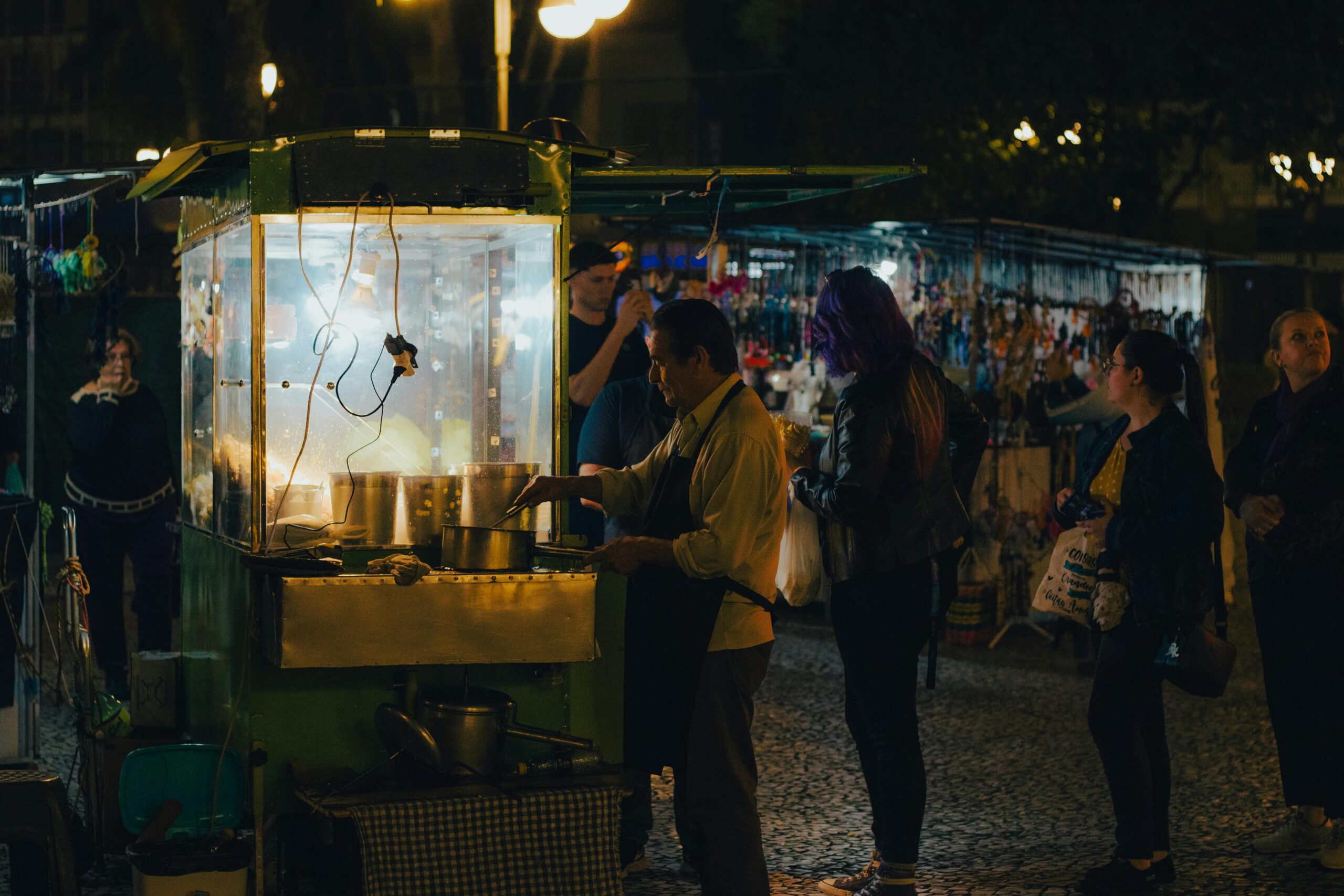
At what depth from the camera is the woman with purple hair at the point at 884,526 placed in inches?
172

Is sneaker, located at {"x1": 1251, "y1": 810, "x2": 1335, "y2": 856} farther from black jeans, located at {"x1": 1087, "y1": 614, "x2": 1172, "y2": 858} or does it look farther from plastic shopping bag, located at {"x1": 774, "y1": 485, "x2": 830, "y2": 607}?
plastic shopping bag, located at {"x1": 774, "y1": 485, "x2": 830, "y2": 607}

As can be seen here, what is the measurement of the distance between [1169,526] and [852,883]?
4.99ft

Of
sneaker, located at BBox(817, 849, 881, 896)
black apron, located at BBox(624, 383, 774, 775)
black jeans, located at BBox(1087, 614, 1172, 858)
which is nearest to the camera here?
black apron, located at BBox(624, 383, 774, 775)

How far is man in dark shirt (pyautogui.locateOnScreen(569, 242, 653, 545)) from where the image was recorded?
5.90m

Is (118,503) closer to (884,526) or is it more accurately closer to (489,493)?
(489,493)

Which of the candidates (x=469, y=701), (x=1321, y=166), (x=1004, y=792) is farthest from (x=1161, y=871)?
(x=1321, y=166)

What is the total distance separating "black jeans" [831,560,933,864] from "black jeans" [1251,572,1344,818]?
5.01 feet

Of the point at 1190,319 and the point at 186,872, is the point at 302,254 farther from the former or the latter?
the point at 1190,319

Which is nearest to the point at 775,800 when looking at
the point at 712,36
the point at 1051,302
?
the point at 1051,302

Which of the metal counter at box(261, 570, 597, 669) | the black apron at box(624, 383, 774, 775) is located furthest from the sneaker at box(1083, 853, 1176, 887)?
the metal counter at box(261, 570, 597, 669)

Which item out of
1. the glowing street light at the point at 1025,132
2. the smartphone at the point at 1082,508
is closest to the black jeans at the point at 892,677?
the smartphone at the point at 1082,508

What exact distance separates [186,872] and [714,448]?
189 cm

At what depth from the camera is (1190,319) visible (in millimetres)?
11883

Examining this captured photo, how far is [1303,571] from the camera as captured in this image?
507 cm
